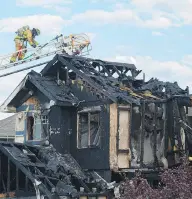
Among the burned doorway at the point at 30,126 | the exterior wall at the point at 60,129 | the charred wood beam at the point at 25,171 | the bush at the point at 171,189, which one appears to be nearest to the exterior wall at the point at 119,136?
the exterior wall at the point at 60,129

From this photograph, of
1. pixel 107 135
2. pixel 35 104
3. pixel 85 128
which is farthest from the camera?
pixel 35 104

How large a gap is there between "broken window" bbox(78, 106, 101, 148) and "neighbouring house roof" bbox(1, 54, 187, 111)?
0.71 m

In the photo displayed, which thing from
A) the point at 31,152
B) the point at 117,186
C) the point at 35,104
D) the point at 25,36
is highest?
the point at 25,36

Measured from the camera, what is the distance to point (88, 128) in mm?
21141

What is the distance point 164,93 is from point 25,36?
19534 millimetres

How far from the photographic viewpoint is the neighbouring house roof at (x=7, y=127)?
114 ft

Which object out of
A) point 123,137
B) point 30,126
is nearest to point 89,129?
point 123,137

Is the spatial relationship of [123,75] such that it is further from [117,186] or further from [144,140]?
[117,186]

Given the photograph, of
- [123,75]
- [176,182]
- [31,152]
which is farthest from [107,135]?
[176,182]

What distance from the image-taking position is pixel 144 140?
20953mm

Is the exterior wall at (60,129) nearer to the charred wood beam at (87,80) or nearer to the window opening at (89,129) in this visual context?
the window opening at (89,129)

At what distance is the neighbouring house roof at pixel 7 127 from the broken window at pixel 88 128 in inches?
530

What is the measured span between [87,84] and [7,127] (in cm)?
1595

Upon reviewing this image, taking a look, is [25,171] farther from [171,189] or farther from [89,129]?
[171,189]
